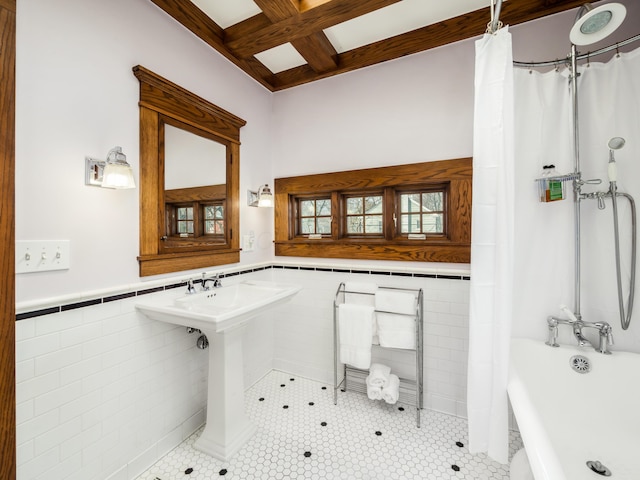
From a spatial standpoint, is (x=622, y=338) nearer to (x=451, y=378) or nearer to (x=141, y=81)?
(x=451, y=378)

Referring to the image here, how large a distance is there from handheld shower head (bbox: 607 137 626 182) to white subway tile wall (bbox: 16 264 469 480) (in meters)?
0.93

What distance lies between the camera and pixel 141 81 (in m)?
1.49

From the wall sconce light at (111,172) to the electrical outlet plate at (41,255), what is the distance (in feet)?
0.99

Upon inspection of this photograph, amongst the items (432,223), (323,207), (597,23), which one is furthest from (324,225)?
(597,23)

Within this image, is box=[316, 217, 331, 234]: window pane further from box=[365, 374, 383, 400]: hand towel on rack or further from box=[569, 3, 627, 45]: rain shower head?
box=[569, 3, 627, 45]: rain shower head

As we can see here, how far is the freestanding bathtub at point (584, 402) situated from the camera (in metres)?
1.28

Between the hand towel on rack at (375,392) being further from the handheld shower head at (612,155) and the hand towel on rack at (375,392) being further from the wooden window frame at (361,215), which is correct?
the handheld shower head at (612,155)

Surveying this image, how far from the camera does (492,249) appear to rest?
1.31m

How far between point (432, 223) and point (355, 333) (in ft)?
3.25

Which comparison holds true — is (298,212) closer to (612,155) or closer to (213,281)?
(213,281)

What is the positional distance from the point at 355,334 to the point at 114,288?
58.4 inches

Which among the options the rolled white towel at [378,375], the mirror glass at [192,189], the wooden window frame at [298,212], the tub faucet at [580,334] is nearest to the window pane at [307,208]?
the wooden window frame at [298,212]

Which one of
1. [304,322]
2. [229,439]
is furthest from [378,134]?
[229,439]

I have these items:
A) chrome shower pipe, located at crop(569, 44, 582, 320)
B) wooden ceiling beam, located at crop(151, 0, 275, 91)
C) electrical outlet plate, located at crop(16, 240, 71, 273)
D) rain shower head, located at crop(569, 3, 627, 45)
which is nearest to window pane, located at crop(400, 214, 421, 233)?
chrome shower pipe, located at crop(569, 44, 582, 320)
